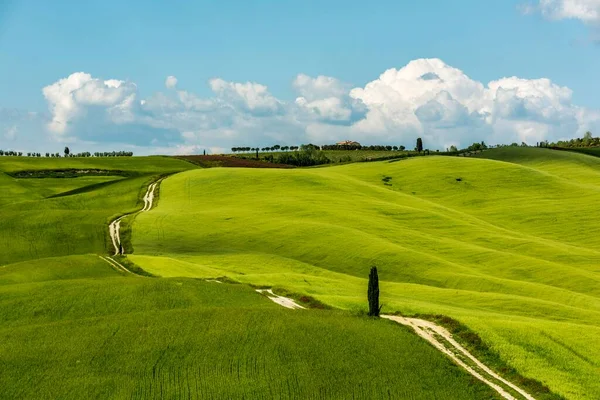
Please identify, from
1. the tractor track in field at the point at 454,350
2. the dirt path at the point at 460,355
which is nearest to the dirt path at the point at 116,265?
the tractor track in field at the point at 454,350

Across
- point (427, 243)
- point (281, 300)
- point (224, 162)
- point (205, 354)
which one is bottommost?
point (427, 243)

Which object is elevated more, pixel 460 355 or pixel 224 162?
pixel 224 162

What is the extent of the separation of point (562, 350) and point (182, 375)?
2022 cm

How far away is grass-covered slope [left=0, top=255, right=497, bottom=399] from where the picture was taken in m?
31.0

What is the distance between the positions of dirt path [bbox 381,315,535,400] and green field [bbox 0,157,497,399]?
0.86 metres

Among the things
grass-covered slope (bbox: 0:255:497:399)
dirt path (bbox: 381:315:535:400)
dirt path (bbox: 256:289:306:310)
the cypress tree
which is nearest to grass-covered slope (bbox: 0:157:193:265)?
dirt path (bbox: 256:289:306:310)

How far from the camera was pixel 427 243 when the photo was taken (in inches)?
3302

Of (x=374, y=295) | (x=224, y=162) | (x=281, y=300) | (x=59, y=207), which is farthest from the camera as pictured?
(x=224, y=162)

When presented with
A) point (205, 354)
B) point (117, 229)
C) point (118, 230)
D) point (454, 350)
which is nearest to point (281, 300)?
point (454, 350)

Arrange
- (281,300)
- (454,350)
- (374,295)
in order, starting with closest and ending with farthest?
(454,350)
(374,295)
(281,300)

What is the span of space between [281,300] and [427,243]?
3915 cm

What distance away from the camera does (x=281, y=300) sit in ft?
159

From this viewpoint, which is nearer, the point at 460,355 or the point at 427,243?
the point at 460,355

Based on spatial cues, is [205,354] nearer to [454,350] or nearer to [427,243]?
[454,350]
